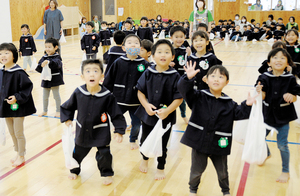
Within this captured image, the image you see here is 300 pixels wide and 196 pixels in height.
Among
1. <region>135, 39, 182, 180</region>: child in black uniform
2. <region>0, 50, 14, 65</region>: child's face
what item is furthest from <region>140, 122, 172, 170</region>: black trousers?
<region>0, 50, 14, 65</region>: child's face

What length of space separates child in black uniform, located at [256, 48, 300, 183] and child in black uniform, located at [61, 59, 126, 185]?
4.45 ft

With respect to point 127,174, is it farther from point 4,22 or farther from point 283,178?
point 4,22

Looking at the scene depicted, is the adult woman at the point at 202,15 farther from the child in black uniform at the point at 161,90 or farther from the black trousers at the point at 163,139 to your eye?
the black trousers at the point at 163,139

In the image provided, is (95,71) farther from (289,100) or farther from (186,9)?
(186,9)

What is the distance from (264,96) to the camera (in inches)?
118

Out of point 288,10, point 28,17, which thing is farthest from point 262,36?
point 28,17

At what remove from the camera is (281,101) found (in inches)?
115

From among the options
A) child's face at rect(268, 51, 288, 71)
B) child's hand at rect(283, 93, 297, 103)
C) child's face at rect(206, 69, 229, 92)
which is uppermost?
child's face at rect(268, 51, 288, 71)

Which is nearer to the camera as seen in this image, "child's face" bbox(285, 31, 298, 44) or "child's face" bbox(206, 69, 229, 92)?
"child's face" bbox(206, 69, 229, 92)

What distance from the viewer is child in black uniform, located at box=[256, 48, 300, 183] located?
2891 mm

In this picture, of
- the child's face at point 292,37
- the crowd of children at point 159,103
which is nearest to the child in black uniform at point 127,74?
the crowd of children at point 159,103

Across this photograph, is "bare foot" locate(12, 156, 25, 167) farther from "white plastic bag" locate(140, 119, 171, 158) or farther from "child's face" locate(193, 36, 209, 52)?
"child's face" locate(193, 36, 209, 52)

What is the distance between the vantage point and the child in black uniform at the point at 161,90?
2799 millimetres

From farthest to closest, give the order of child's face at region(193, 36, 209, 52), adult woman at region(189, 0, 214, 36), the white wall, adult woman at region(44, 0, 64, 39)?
1. adult woman at region(44, 0, 64, 39)
2. the white wall
3. adult woman at region(189, 0, 214, 36)
4. child's face at region(193, 36, 209, 52)
